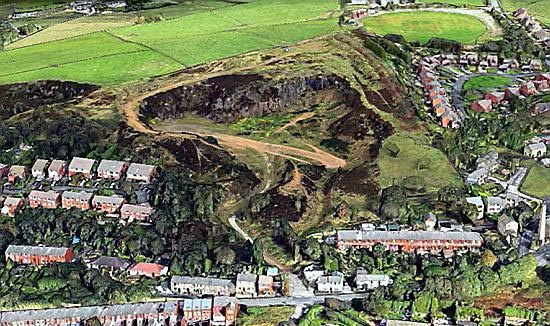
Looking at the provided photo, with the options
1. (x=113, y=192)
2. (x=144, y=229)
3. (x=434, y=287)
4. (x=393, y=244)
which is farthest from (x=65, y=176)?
(x=434, y=287)

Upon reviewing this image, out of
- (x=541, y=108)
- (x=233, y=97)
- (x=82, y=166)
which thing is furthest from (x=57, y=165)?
(x=541, y=108)

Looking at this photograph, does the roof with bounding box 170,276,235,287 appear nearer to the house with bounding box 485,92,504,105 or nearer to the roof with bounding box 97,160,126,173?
the roof with bounding box 97,160,126,173

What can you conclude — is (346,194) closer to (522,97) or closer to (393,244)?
(393,244)

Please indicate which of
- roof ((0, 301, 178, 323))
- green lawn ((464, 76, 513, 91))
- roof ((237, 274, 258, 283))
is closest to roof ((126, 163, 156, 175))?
roof ((237, 274, 258, 283))

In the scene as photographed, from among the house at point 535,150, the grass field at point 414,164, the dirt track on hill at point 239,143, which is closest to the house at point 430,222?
the grass field at point 414,164

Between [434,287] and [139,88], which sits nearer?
[434,287]

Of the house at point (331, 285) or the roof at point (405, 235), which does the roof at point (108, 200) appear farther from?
the house at point (331, 285)
